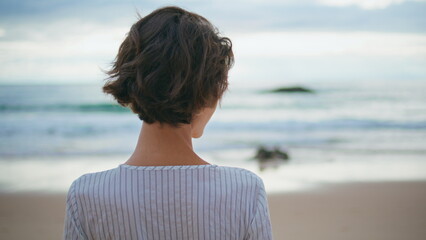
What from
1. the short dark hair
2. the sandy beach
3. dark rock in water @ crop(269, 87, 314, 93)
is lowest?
the sandy beach

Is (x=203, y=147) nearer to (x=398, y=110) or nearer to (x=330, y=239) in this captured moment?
(x=330, y=239)

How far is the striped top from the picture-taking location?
1.16 meters

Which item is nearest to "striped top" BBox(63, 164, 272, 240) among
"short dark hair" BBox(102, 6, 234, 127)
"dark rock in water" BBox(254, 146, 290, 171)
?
"short dark hair" BBox(102, 6, 234, 127)

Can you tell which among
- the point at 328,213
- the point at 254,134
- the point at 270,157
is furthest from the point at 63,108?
the point at 328,213

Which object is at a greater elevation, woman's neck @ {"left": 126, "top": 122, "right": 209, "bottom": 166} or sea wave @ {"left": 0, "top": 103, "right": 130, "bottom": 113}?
sea wave @ {"left": 0, "top": 103, "right": 130, "bottom": 113}

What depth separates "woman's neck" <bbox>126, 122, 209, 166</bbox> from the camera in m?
1.18

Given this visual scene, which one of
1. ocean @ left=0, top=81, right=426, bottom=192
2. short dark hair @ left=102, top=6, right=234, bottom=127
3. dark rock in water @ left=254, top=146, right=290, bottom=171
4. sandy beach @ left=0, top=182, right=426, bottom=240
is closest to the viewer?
short dark hair @ left=102, top=6, right=234, bottom=127

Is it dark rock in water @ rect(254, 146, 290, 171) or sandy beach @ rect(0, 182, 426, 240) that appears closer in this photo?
sandy beach @ rect(0, 182, 426, 240)

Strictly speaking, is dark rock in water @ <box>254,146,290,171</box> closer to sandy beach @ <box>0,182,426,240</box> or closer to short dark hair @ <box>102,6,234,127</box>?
→ sandy beach @ <box>0,182,426,240</box>

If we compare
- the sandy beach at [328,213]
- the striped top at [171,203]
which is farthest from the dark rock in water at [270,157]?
the striped top at [171,203]

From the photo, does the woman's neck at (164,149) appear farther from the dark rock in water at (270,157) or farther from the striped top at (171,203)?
the dark rock in water at (270,157)

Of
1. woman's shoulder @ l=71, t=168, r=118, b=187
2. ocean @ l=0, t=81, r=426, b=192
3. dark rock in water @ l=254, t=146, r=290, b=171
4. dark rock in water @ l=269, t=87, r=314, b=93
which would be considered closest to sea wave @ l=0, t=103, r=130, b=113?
ocean @ l=0, t=81, r=426, b=192

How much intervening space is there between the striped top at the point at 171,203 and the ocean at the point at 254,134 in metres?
0.37

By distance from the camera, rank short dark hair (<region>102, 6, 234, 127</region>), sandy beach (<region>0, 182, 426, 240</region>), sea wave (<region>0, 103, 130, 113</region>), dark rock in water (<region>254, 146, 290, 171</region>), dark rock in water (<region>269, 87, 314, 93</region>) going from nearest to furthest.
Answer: short dark hair (<region>102, 6, 234, 127</region>), sandy beach (<region>0, 182, 426, 240</region>), dark rock in water (<region>254, 146, 290, 171</region>), sea wave (<region>0, 103, 130, 113</region>), dark rock in water (<region>269, 87, 314, 93</region>)
